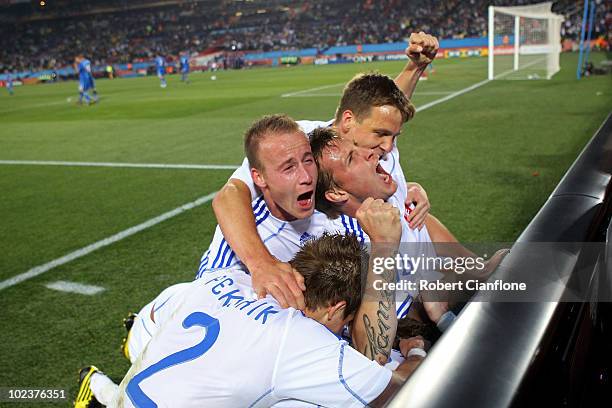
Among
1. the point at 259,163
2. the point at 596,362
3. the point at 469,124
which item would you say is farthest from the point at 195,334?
the point at 469,124

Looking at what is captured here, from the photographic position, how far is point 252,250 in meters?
2.32

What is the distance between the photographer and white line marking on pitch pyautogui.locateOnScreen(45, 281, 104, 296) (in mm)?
4121

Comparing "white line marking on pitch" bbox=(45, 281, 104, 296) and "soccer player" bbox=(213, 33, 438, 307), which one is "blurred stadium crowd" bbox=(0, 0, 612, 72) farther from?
"soccer player" bbox=(213, 33, 438, 307)

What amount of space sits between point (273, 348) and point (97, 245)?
3964mm

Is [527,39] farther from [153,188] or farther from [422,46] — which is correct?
[422,46]

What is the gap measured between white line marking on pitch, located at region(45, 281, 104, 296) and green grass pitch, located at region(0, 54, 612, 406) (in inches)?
2.4

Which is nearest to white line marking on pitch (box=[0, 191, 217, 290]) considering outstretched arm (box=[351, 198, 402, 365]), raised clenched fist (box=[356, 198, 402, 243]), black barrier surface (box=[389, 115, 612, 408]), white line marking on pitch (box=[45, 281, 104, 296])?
white line marking on pitch (box=[45, 281, 104, 296])

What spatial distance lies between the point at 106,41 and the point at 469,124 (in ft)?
194

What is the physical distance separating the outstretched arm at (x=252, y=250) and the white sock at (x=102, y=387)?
3.20 feet

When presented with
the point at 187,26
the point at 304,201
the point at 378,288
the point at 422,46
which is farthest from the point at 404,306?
the point at 187,26

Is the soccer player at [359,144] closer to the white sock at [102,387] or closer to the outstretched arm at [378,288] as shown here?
the outstretched arm at [378,288]

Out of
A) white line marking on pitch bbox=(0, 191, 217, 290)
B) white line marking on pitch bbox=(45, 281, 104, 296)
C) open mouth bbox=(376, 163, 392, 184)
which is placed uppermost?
open mouth bbox=(376, 163, 392, 184)

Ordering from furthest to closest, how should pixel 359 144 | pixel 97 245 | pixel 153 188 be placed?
pixel 153 188 < pixel 97 245 < pixel 359 144

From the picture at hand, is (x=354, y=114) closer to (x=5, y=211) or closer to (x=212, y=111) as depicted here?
(x=5, y=211)
